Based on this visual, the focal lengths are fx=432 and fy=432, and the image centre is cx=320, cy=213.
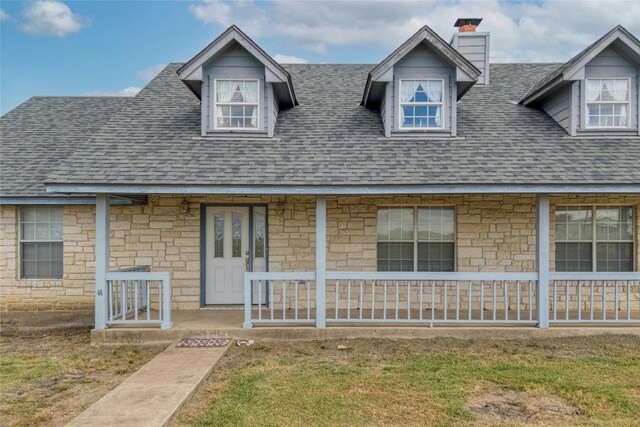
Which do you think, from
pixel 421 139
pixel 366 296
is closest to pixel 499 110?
pixel 421 139

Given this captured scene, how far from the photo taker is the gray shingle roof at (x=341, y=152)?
746 cm

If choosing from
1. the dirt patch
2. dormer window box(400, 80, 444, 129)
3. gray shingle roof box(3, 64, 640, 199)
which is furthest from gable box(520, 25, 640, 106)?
the dirt patch

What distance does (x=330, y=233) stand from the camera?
9141 mm

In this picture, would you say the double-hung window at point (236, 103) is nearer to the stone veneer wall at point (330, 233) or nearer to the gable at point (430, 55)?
the stone veneer wall at point (330, 233)

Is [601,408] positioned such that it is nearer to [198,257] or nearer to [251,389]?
[251,389]

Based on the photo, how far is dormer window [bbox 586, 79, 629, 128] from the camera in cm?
889

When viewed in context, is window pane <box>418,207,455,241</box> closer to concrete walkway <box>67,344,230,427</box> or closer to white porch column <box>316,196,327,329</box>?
white porch column <box>316,196,327,329</box>

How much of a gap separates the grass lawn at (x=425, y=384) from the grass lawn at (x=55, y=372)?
51.7 inches

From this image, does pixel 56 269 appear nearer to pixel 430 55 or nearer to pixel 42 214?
pixel 42 214

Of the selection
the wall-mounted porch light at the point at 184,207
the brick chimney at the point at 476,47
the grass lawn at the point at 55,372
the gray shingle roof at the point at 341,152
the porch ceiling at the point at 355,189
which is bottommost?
the grass lawn at the point at 55,372

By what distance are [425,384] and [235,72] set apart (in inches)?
276

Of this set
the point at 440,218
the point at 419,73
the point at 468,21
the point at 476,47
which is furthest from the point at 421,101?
the point at 468,21

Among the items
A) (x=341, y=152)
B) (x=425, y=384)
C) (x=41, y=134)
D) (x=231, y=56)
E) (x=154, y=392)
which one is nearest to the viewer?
(x=154, y=392)

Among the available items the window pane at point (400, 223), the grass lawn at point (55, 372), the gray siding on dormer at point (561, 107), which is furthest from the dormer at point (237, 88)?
the gray siding on dormer at point (561, 107)
